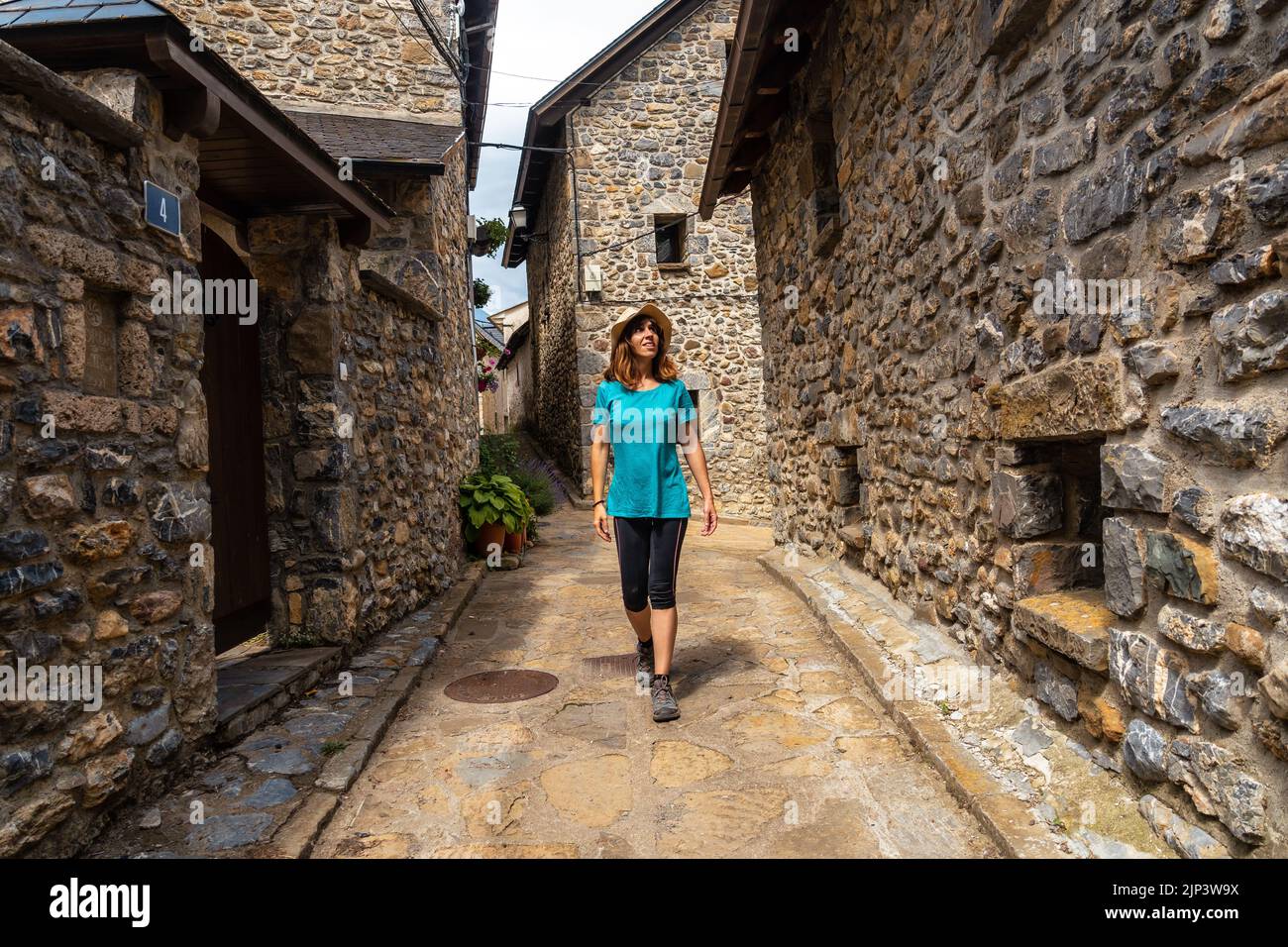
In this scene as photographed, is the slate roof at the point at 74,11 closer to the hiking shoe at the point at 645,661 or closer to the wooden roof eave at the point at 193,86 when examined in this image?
the wooden roof eave at the point at 193,86

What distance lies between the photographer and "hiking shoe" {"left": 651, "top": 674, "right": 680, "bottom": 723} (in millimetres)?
3578

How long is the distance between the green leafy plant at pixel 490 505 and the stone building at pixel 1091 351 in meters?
3.62

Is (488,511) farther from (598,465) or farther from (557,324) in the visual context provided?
(557,324)

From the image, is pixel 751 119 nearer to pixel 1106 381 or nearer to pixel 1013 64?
pixel 1013 64

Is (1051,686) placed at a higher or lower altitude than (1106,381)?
lower

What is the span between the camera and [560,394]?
15.0m

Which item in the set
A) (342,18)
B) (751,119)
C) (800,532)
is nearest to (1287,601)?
(800,532)

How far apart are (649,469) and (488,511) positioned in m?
4.17

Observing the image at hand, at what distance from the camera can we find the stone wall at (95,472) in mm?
2225

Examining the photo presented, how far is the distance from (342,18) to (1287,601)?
8.66 metres

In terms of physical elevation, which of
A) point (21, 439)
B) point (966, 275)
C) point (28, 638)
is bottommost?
point (28, 638)

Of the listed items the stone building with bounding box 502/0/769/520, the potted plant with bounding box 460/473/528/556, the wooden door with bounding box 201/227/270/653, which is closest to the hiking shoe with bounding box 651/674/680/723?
the wooden door with bounding box 201/227/270/653

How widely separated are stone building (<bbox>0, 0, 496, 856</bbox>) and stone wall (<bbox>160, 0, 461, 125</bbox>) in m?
3.18

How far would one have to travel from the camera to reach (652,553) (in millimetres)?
3760
